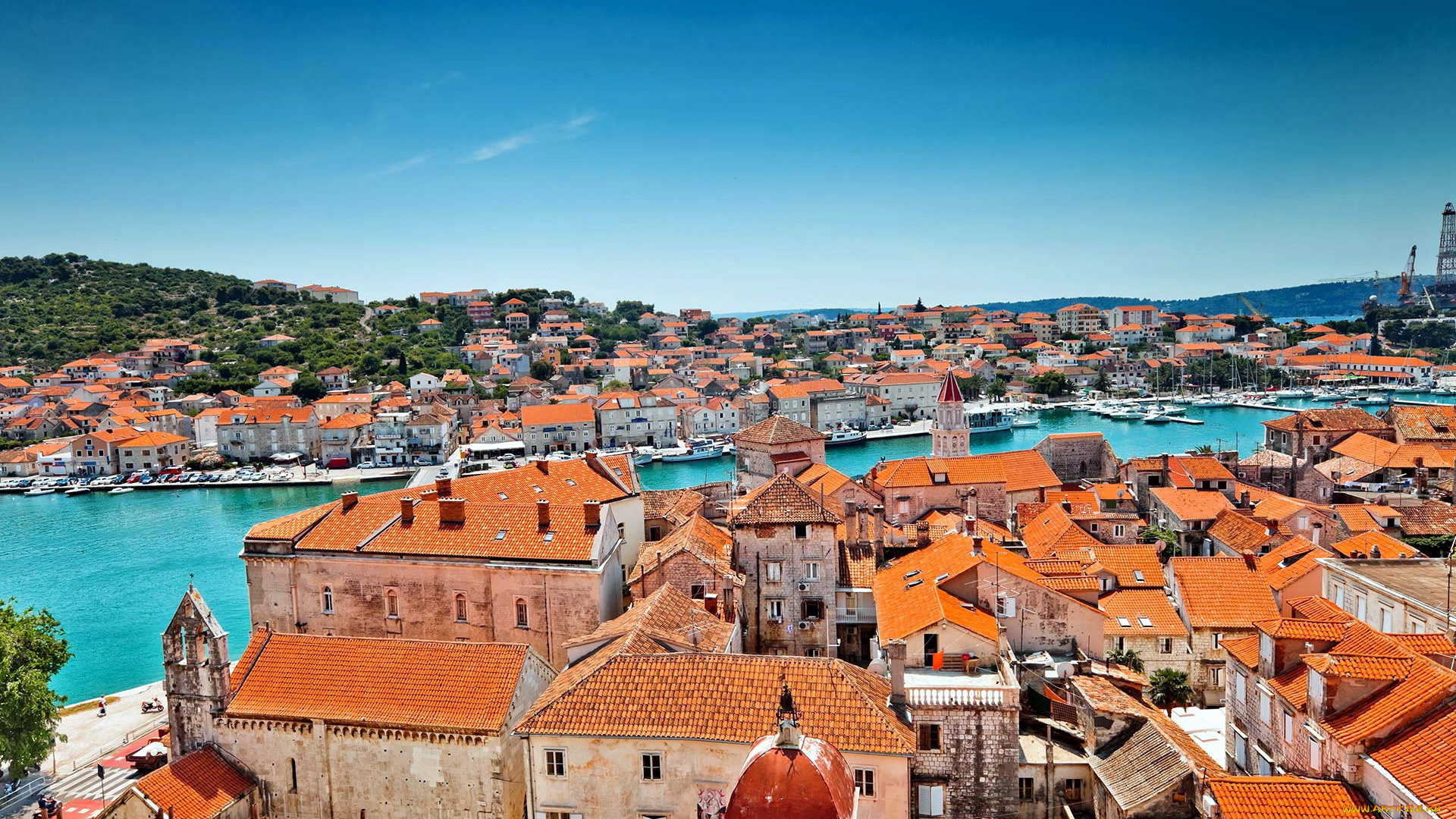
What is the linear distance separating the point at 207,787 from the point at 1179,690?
2075 cm

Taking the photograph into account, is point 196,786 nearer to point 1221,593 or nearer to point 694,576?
point 694,576

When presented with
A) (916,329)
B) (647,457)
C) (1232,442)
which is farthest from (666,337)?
(1232,442)

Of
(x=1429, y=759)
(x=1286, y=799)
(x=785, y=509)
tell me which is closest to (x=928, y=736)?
(x=1286, y=799)

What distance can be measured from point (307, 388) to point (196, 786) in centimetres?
9420

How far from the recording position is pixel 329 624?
2248cm

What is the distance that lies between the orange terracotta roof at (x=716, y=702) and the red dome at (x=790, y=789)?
1045 cm

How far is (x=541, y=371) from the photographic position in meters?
119

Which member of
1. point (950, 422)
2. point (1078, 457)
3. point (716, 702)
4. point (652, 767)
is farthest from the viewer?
point (950, 422)

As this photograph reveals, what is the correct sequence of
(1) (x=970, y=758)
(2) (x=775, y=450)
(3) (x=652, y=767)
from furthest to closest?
(2) (x=775, y=450) < (1) (x=970, y=758) < (3) (x=652, y=767)

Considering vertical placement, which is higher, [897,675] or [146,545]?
[897,675]

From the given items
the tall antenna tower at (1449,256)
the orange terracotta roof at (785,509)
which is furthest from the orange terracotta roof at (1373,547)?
the tall antenna tower at (1449,256)

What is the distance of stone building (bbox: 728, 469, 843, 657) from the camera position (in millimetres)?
21422

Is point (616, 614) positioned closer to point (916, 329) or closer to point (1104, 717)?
point (1104, 717)

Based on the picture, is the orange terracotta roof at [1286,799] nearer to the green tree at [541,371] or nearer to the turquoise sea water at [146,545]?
the turquoise sea water at [146,545]
